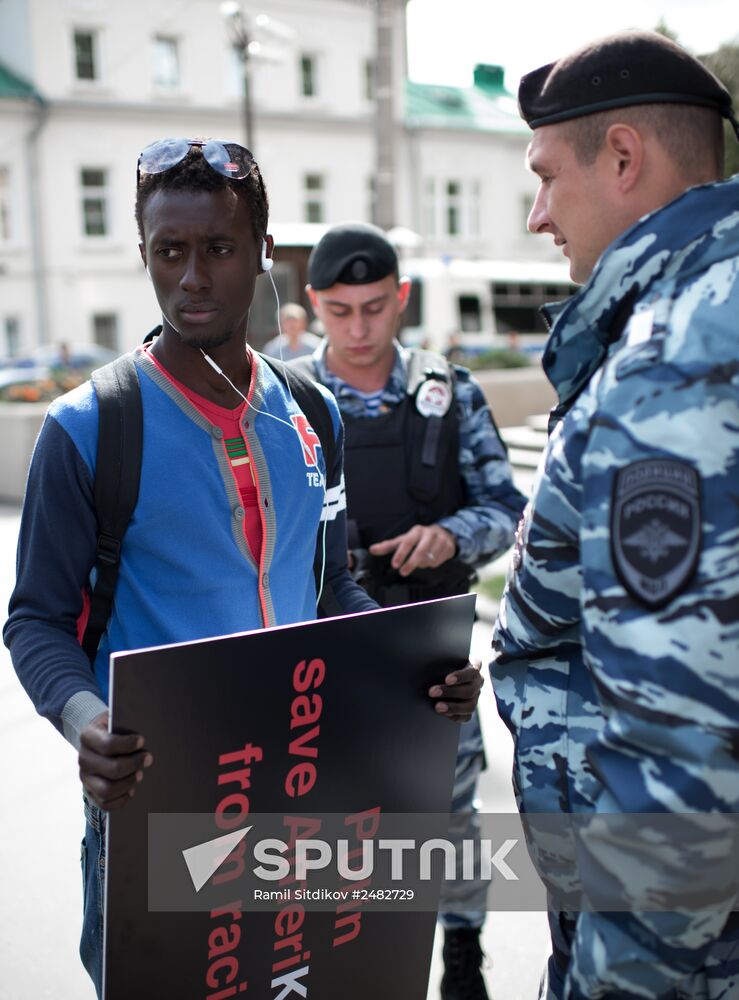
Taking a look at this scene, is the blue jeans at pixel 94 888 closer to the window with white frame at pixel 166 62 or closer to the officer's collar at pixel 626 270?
the officer's collar at pixel 626 270

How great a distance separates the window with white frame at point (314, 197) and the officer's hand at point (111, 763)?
3004 centimetres

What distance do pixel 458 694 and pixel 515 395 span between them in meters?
13.7

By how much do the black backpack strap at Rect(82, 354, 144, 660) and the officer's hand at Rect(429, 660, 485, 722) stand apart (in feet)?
1.89

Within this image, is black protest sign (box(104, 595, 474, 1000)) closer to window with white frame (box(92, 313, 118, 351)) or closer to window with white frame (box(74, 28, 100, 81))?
window with white frame (box(92, 313, 118, 351))

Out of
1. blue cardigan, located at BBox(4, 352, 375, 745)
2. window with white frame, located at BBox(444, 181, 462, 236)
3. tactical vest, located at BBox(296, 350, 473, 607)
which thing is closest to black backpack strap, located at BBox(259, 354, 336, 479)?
blue cardigan, located at BBox(4, 352, 375, 745)

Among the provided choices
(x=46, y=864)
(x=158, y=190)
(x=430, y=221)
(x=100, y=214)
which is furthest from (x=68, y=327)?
(x=158, y=190)

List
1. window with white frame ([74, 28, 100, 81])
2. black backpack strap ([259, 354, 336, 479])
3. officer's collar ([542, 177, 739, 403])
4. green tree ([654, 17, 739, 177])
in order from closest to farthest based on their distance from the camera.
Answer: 1. officer's collar ([542, 177, 739, 403])
2. black backpack strap ([259, 354, 336, 479])
3. green tree ([654, 17, 739, 177])
4. window with white frame ([74, 28, 100, 81])

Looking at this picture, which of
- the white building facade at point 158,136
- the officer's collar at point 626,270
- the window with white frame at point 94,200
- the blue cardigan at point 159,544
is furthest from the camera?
the window with white frame at point 94,200

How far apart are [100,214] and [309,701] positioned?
92.9 ft

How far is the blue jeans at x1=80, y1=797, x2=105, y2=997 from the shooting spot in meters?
1.72

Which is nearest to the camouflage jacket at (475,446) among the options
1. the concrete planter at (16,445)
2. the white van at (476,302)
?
the concrete planter at (16,445)

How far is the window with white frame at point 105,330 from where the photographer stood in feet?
91.5

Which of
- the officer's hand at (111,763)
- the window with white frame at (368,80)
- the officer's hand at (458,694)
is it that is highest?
the window with white frame at (368,80)

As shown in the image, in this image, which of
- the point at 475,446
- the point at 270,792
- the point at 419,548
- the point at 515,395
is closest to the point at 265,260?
the point at 270,792
